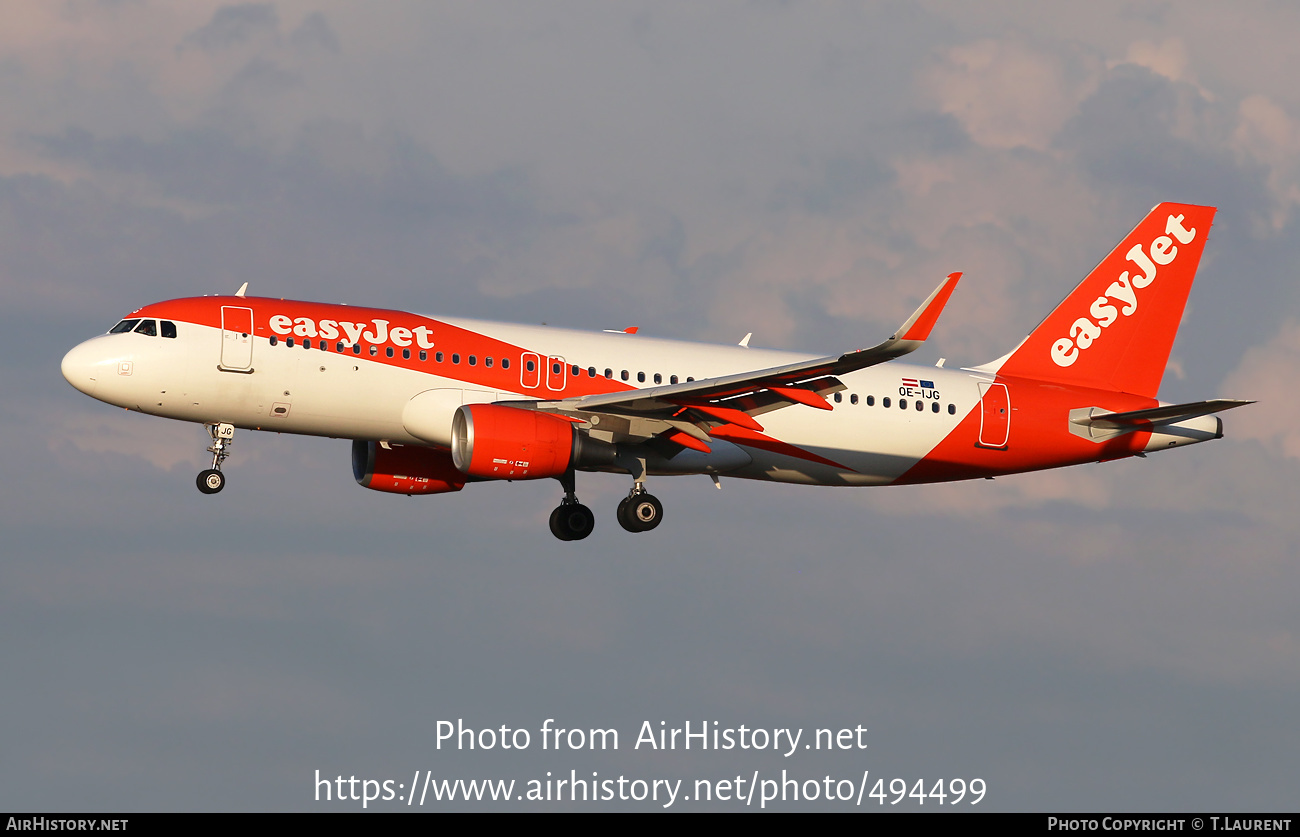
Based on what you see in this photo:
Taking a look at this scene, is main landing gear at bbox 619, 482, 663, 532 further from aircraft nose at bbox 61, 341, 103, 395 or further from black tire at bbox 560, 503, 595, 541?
aircraft nose at bbox 61, 341, 103, 395

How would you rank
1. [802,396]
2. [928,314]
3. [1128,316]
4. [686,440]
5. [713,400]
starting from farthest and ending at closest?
[1128,316]
[686,440]
[713,400]
[802,396]
[928,314]

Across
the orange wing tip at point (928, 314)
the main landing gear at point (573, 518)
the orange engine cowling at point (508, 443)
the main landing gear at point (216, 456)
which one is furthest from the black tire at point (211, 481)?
the orange wing tip at point (928, 314)

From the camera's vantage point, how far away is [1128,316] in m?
46.5

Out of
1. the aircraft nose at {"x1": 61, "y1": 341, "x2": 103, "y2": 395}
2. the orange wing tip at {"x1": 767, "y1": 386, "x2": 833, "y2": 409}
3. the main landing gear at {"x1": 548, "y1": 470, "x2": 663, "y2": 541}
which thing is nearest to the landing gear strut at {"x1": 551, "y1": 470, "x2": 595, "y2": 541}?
the main landing gear at {"x1": 548, "y1": 470, "x2": 663, "y2": 541}

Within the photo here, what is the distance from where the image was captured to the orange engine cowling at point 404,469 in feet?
142

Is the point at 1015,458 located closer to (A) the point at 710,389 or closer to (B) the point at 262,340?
(A) the point at 710,389

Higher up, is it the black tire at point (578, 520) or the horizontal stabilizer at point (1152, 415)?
the horizontal stabilizer at point (1152, 415)

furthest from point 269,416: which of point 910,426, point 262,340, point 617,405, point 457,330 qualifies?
point 910,426

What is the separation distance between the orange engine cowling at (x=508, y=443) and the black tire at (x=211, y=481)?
571 cm

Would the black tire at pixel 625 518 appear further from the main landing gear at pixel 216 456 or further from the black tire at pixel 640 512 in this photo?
the main landing gear at pixel 216 456

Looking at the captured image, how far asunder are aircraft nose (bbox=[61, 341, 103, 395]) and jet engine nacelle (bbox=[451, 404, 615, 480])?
8.15m

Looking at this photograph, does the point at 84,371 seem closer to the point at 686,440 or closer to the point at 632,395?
the point at 632,395

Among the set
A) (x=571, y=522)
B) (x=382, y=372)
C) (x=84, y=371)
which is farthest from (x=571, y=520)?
(x=84, y=371)

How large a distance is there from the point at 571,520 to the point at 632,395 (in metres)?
A: 5.62
